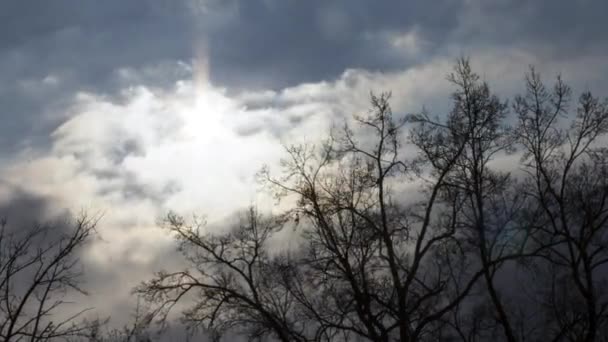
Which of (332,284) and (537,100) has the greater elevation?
(537,100)

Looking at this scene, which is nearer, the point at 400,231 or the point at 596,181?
the point at 400,231

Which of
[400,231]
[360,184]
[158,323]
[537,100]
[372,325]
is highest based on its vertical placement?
[537,100]

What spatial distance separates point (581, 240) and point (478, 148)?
502cm

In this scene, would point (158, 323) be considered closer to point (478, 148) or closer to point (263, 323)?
point (263, 323)

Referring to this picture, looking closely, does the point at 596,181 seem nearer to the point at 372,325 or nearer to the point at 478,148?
the point at 478,148

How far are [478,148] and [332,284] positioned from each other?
697 cm

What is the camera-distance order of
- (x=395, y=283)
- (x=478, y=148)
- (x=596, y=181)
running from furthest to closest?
(x=596, y=181) < (x=478, y=148) < (x=395, y=283)

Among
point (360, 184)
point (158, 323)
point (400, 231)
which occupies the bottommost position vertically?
point (158, 323)

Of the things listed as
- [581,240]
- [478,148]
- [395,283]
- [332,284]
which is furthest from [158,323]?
[581,240]

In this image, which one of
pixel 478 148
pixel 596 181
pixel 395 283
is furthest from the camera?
pixel 596 181

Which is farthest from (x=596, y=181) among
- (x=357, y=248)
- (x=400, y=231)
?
(x=357, y=248)

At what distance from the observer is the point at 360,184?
2127 centimetres

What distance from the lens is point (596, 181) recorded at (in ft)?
75.2

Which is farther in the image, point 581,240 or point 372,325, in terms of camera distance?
point 581,240
